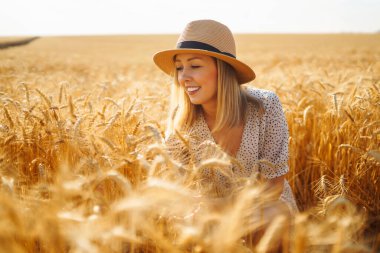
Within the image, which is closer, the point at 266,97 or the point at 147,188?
the point at 147,188

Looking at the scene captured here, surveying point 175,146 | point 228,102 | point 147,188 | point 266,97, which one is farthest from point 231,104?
point 147,188

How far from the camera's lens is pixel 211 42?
6.49 feet

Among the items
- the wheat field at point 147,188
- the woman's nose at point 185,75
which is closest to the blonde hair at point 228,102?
the woman's nose at point 185,75

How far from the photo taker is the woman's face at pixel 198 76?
2.00m

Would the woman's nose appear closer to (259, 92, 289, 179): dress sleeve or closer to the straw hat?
the straw hat

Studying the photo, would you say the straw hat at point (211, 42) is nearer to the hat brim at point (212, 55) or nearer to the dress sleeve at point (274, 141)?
Answer: the hat brim at point (212, 55)

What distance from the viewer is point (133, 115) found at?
6.46 feet

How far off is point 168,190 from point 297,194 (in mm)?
2290

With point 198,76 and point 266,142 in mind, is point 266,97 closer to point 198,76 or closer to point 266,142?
point 266,142

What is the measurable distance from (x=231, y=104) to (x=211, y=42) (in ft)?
1.44

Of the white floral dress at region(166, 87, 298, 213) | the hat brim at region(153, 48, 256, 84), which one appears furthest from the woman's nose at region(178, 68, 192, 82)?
the white floral dress at region(166, 87, 298, 213)

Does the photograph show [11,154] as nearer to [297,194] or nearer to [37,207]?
[37,207]

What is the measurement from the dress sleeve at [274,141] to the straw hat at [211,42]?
0.28 m

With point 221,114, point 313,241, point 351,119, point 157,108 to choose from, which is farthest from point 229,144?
point 313,241
